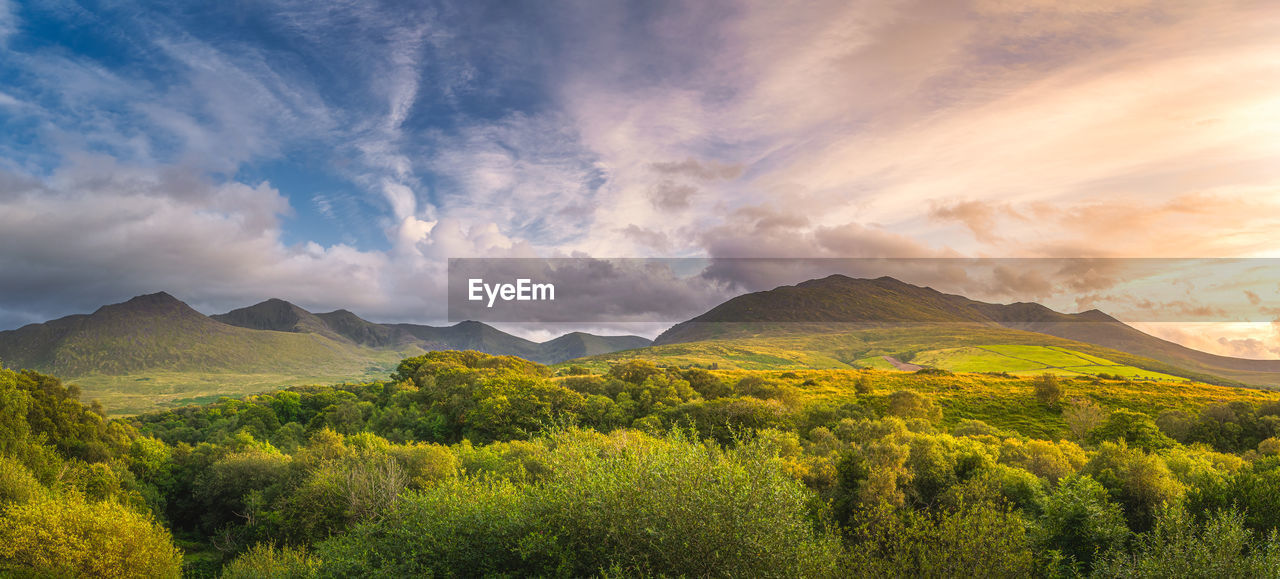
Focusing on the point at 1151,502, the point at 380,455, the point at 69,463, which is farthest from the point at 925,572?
the point at 69,463

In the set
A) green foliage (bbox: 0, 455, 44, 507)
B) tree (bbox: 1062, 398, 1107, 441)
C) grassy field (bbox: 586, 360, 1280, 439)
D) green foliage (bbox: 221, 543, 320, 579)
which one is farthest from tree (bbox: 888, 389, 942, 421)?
green foliage (bbox: 0, 455, 44, 507)

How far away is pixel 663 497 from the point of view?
17.9m

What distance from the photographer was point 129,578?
25.7m

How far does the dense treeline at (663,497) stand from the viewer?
1719 centimetres

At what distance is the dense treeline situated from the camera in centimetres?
1719

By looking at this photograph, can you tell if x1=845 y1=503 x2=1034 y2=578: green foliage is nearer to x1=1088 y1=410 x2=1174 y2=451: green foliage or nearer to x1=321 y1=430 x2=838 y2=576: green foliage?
x1=321 y1=430 x2=838 y2=576: green foliage

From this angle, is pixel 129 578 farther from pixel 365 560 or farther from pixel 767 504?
pixel 767 504

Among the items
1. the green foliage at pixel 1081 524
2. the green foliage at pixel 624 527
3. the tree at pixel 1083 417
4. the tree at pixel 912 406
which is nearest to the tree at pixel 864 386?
the tree at pixel 912 406

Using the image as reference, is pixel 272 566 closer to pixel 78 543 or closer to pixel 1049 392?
pixel 78 543

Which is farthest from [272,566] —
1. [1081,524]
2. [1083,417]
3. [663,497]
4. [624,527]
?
[1083,417]

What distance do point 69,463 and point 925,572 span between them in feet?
204

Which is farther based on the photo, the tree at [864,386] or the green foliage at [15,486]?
the tree at [864,386]

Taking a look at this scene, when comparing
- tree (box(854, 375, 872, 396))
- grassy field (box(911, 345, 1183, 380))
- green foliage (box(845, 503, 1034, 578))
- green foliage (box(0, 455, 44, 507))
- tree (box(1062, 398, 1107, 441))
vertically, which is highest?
green foliage (box(845, 503, 1034, 578))

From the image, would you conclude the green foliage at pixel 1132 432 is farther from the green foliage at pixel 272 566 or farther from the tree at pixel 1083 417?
the green foliage at pixel 272 566
